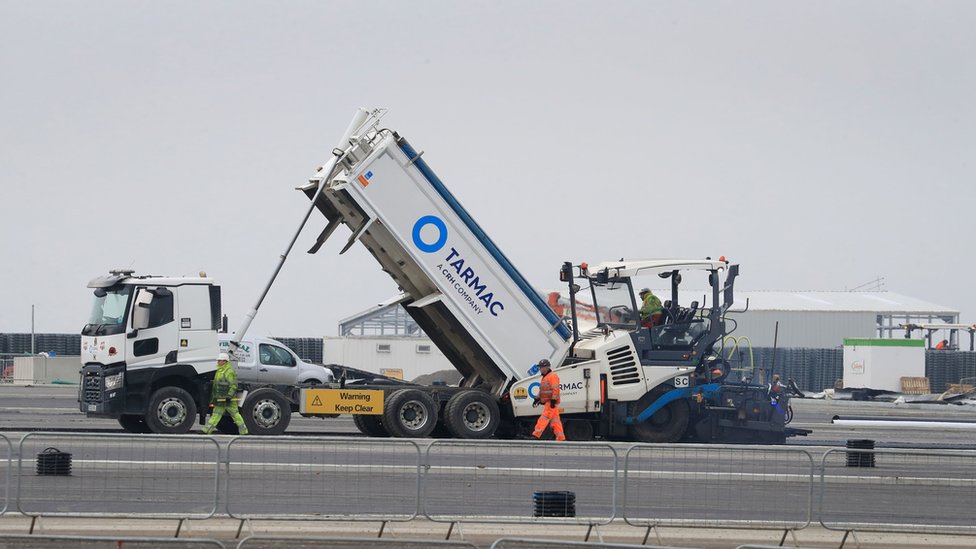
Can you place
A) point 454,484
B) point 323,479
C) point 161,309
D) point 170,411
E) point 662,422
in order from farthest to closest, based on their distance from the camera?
point 662,422 < point 161,309 < point 170,411 < point 454,484 < point 323,479

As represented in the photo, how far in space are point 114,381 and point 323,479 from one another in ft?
27.7

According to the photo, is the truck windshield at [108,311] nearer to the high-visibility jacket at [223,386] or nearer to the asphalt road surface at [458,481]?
the high-visibility jacket at [223,386]

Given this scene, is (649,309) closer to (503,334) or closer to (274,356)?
(503,334)

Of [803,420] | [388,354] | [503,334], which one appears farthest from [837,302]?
[503,334]

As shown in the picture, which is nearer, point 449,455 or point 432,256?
point 449,455

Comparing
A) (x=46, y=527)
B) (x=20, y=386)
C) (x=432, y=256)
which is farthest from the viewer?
(x=20, y=386)

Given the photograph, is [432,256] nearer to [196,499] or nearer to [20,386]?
[196,499]

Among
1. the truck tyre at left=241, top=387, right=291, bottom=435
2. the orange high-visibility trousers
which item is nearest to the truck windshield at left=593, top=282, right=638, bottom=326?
the orange high-visibility trousers

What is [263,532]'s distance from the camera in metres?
10.4

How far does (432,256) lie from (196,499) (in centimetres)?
817

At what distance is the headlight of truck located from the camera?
1848 centimetres

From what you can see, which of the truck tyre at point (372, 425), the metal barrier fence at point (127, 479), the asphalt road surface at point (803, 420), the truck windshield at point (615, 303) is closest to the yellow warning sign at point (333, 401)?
the truck tyre at point (372, 425)

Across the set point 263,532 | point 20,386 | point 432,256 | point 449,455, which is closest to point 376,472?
point 449,455

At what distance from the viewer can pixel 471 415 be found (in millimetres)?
18906
